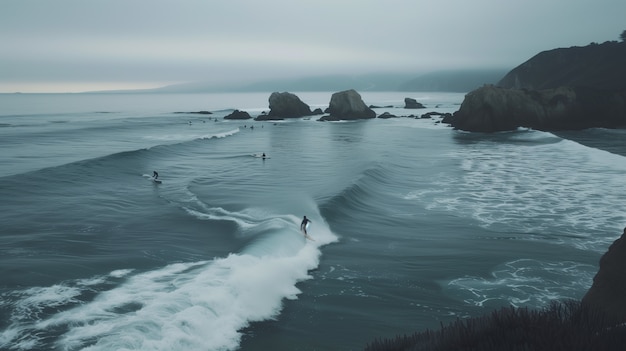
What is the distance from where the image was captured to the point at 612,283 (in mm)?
8469

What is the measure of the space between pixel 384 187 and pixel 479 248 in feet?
39.6

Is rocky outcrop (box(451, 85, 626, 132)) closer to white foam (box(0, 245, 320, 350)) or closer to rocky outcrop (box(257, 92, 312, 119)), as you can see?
rocky outcrop (box(257, 92, 312, 119))

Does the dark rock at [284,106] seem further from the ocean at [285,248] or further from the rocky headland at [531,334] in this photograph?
the rocky headland at [531,334]

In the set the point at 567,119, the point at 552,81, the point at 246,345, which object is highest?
the point at 552,81

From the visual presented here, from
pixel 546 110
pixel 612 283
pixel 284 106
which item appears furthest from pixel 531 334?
pixel 284 106

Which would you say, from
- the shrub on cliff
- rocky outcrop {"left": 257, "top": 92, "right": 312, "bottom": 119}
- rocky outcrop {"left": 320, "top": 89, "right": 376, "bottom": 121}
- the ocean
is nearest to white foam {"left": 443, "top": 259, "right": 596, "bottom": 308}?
the ocean

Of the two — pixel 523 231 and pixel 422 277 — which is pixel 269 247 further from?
pixel 523 231

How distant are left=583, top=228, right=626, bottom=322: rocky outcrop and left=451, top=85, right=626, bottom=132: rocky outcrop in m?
61.6

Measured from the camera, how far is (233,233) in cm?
1898

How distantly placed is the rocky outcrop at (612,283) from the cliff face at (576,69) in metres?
99.0

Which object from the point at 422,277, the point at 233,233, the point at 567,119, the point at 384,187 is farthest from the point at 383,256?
the point at 567,119

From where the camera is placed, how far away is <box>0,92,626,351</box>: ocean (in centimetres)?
1127

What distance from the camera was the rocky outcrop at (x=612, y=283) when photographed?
822 centimetres

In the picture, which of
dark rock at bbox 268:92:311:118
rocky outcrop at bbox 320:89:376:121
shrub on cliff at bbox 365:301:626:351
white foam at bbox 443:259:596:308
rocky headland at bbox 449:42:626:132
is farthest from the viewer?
dark rock at bbox 268:92:311:118
